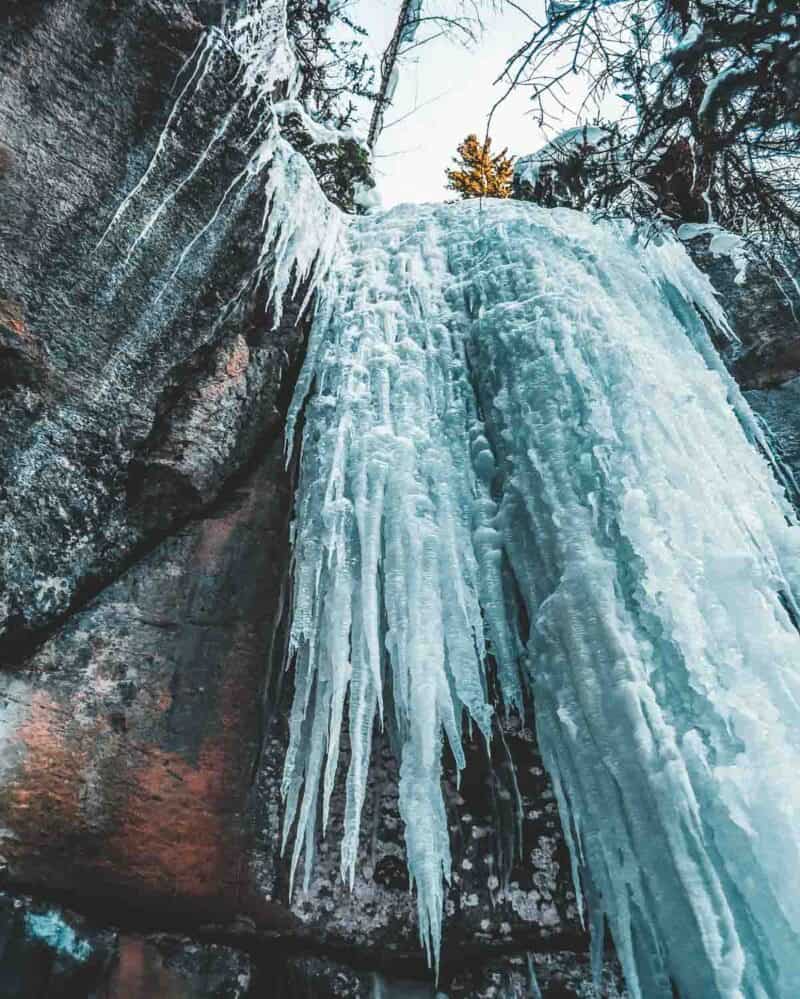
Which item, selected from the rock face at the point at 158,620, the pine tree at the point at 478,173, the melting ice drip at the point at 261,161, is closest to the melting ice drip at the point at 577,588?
the rock face at the point at 158,620

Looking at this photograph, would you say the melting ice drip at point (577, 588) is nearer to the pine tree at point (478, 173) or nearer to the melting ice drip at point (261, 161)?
the melting ice drip at point (261, 161)

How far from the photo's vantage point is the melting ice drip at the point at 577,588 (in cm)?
167

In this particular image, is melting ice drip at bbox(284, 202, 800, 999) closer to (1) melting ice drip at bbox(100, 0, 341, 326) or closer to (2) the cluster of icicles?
(2) the cluster of icicles

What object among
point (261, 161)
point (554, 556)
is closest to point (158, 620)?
point (554, 556)

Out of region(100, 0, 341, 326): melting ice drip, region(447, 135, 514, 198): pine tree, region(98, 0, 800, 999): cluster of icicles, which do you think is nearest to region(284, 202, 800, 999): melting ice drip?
region(98, 0, 800, 999): cluster of icicles

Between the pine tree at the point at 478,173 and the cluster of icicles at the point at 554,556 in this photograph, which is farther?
the pine tree at the point at 478,173

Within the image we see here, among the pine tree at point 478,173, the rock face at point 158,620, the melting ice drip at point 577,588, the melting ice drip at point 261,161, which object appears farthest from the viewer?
the pine tree at point 478,173

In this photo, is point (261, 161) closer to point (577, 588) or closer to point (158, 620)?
point (158, 620)

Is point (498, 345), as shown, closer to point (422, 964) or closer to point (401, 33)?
point (422, 964)

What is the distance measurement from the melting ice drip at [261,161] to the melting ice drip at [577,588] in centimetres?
34

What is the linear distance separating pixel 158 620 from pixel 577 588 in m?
1.50

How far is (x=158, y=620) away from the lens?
2.53m

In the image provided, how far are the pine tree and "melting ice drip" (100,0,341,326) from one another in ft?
20.5

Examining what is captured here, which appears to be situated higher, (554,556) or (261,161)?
(261,161)
